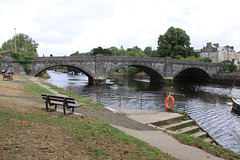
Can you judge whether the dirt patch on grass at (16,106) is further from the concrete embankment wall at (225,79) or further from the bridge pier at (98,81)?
the concrete embankment wall at (225,79)

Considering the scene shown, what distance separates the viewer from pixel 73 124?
24.4 feet

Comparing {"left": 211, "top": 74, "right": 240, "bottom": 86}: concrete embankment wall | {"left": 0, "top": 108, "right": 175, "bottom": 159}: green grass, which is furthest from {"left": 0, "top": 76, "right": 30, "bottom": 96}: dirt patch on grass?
{"left": 211, "top": 74, "right": 240, "bottom": 86}: concrete embankment wall

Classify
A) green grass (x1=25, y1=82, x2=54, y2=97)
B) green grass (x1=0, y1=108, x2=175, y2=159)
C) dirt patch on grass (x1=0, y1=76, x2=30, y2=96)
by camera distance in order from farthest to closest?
green grass (x1=25, y1=82, x2=54, y2=97) → dirt patch on grass (x1=0, y1=76, x2=30, y2=96) → green grass (x1=0, y1=108, x2=175, y2=159)

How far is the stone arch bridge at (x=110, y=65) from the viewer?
3928cm

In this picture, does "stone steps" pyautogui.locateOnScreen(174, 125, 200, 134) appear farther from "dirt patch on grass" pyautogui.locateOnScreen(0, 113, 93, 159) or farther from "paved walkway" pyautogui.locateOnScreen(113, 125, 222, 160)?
"dirt patch on grass" pyautogui.locateOnScreen(0, 113, 93, 159)

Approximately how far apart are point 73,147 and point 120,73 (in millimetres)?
88816

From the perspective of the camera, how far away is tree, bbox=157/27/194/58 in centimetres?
6931

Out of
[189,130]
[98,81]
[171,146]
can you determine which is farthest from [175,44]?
[171,146]

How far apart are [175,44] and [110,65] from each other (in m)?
36.1

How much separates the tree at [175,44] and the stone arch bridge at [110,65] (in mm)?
12392

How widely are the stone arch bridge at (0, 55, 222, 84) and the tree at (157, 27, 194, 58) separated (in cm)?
1239

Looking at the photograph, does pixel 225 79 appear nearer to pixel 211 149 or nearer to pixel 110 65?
pixel 110 65

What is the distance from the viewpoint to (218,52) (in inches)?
3558

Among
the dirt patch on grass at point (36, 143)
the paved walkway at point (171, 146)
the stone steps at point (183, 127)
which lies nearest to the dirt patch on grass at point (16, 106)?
the dirt patch on grass at point (36, 143)
